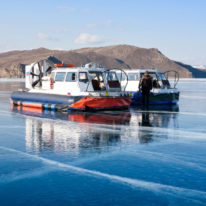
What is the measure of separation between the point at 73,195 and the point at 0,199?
3.19ft

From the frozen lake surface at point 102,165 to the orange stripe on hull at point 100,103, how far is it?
423cm

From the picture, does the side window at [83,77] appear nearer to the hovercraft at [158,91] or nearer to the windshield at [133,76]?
the hovercraft at [158,91]

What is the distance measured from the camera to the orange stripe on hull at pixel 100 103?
15.5 meters

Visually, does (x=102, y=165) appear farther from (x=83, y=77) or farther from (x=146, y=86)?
(x=146, y=86)

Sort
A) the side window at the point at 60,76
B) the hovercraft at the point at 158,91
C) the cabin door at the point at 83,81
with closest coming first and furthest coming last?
the cabin door at the point at 83,81, the side window at the point at 60,76, the hovercraft at the point at 158,91

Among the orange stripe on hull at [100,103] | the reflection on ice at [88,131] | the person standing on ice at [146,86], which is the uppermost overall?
the person standing on ice at [146,86]

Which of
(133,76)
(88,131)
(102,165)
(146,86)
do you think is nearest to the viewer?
(102,165)

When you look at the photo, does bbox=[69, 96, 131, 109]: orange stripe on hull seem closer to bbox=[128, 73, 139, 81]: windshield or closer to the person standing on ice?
the person standing on ice

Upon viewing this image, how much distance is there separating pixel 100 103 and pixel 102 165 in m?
9.33

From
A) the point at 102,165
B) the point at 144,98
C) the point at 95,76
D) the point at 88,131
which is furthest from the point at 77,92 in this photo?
the point at 102,165

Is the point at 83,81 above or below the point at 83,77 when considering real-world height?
below

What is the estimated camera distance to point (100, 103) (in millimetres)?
15742

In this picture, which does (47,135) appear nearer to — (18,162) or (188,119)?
(18,162)

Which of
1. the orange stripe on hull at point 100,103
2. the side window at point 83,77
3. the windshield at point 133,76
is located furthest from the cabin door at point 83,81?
the windshield at point 133,76
